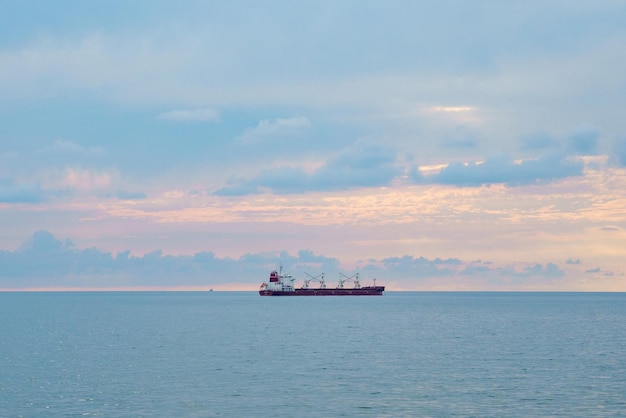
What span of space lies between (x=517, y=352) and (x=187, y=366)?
46593 mm

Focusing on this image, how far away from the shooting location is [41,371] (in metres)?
86.1

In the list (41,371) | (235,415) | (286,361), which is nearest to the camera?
(235,415)

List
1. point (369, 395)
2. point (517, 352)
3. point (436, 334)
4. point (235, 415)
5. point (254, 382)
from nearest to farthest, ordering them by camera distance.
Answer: point (235, 415), point (369, 395), point (254, 382), point (517, 352), point (436, 334)

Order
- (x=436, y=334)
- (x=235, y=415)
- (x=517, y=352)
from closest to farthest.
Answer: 1. (x=235, y=415)
2. (x=517, y=352)
3. (x=436, y=334)

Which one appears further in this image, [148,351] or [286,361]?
[148,351]

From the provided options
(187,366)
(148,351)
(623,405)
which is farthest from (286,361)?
(623,405)

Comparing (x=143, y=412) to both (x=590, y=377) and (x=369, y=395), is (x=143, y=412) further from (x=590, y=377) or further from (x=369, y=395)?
(x=590, y=377)

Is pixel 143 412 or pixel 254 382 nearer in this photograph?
pixel 143 412

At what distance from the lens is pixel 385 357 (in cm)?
9838

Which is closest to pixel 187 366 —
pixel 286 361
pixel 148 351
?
pixel 286 361

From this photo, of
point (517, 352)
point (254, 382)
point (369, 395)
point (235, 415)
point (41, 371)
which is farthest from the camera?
point (517, 352)

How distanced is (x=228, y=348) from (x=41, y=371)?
31498 mm

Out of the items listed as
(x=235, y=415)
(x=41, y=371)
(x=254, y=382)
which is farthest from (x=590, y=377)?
(x=41, y=371)

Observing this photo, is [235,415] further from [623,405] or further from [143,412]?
[623,405]
